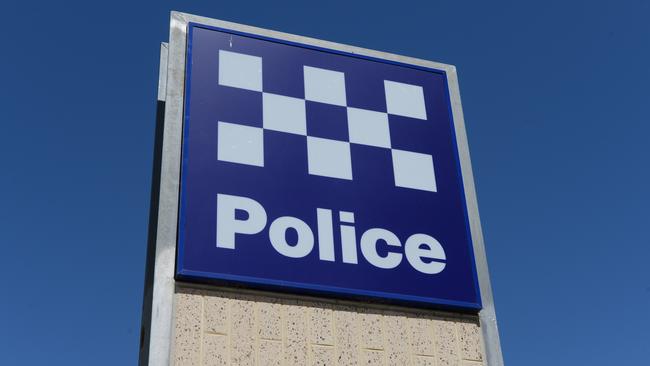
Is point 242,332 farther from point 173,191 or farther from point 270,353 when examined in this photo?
point 173,191

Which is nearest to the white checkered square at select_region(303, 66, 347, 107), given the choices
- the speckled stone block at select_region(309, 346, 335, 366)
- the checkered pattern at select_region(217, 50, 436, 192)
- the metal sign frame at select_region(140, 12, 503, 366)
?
the checkered pattern at select_region(217, 50, 436, 192)

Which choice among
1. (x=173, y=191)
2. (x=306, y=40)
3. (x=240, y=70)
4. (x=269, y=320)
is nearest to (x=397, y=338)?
(x=269, y=320)

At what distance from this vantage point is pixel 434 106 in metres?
5.38

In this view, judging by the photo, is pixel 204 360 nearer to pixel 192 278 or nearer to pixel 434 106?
pixel 192 278

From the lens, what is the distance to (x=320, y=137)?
4.89 metres

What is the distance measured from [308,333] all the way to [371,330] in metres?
0.36

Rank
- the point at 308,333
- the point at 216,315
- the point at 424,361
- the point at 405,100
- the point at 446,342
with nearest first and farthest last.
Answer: the point at 216,315, the point at 308,333, the point at 424,361, the point at 446,342, the point at 405,100

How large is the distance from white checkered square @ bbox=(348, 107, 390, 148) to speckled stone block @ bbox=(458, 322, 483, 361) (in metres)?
1.22

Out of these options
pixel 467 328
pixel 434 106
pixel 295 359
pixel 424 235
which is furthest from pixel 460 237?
pixel 295 359

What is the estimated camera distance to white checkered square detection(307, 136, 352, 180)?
4746mm

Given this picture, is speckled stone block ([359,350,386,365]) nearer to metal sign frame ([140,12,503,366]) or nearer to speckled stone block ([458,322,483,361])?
speckled stone block ([458,322,483,361])

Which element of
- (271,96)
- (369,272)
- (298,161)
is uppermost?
(271,96)

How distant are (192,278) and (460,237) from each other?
5.44 feet

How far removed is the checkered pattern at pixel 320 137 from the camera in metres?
4.65
